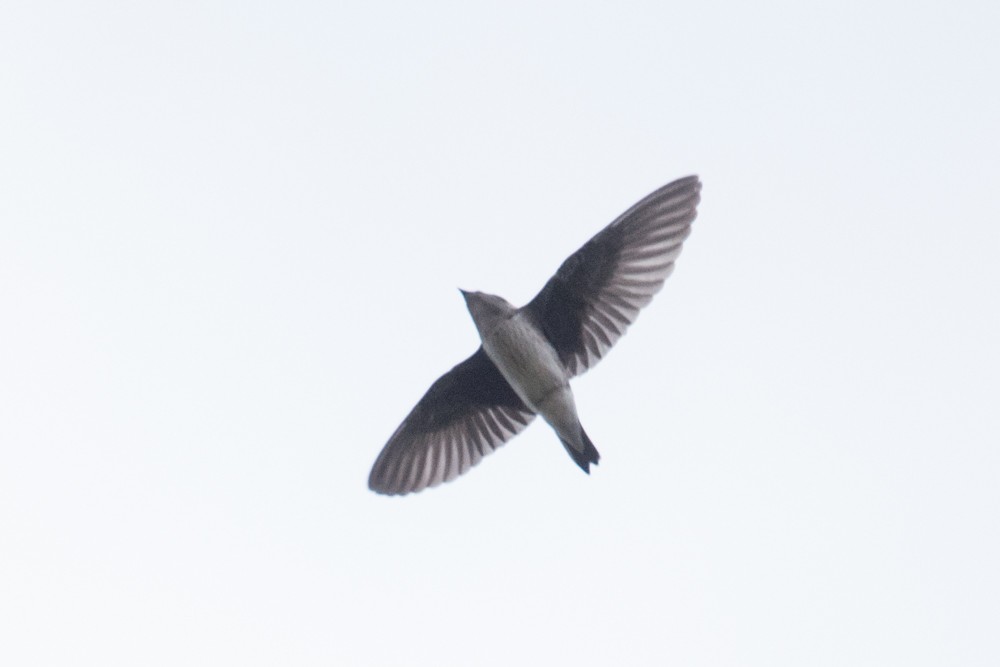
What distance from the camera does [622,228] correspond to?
37.6 ft

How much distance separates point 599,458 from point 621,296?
114cm

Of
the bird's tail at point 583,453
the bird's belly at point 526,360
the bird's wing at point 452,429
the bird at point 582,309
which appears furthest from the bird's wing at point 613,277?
the bird's wing at point 452,429

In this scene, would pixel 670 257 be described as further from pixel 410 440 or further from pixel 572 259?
pixel 410 440

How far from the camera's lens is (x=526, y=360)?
1113cm

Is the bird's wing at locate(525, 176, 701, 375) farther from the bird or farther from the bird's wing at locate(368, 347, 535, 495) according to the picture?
the bird's wing at locate(368, 347, 535, 495)

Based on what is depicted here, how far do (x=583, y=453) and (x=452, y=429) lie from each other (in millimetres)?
1877

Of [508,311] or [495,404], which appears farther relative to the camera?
[495,404]

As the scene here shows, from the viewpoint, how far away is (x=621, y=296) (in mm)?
11391

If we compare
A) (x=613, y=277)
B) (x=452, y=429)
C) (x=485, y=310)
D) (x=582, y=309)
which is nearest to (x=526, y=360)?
(x=485, y=310)

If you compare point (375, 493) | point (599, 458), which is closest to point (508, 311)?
point (599, 458)

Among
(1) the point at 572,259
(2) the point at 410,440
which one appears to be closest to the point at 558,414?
(1) the point at 572,259

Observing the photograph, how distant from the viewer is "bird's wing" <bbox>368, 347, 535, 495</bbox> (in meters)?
12.4

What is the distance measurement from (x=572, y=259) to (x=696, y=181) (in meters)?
1.02

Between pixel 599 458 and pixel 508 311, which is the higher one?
pixel 508 311
